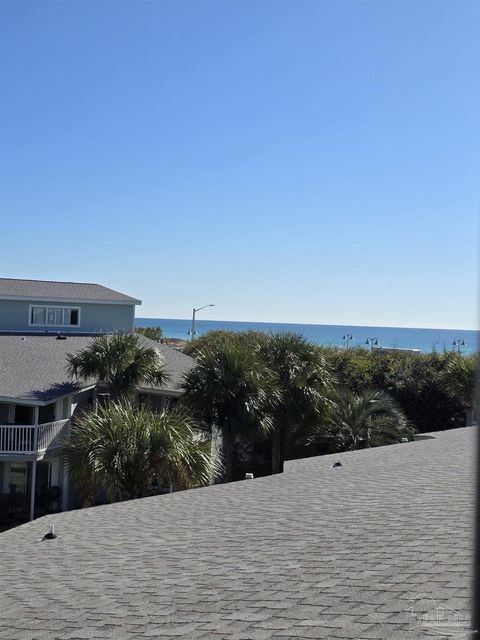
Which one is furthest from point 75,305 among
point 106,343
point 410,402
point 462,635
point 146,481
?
point 462,635

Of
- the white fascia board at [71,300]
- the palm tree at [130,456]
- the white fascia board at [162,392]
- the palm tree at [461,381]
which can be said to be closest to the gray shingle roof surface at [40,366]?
the white fascia board at [162,392]

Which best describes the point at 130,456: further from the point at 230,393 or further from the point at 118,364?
the point at 118,364

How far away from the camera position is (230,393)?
2466 centimetres

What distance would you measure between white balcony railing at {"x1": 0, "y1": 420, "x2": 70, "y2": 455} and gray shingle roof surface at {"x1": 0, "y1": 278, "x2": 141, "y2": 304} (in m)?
10.0

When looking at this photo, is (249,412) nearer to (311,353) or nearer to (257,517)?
(311,353)

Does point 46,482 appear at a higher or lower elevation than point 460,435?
lower

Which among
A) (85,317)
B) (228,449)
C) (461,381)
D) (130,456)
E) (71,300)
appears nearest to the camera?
(130,456)

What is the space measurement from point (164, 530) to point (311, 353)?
17361 mm

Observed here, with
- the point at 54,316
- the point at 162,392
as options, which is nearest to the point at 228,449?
the point at 162,392

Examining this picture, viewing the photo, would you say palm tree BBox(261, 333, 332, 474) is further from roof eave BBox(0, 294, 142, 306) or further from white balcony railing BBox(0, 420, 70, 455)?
roof eave BBox(0, 294, 142, 306)

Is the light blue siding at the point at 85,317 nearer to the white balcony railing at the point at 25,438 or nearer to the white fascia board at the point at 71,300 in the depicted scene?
the white fascia board at the point at 71,300

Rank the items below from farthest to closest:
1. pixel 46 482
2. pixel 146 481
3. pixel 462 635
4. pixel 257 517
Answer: pixel 46 482 → pixel 146 481 → pixel 257 517 → pixel 462 635

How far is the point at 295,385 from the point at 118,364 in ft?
20.0

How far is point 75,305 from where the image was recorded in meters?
35.8
